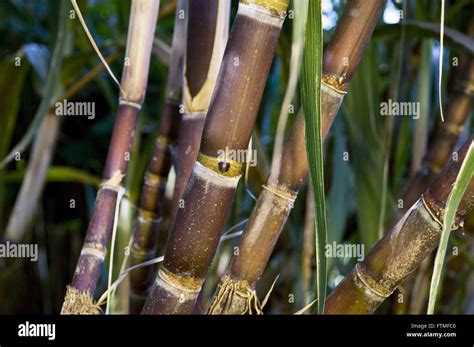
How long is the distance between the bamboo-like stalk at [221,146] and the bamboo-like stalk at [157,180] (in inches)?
6.9

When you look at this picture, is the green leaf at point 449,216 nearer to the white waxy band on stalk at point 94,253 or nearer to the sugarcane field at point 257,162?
the sugarcane field at point 257,162

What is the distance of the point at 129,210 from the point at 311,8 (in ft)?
1.47

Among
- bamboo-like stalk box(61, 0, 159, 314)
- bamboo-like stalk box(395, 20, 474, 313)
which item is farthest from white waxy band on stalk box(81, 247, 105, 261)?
bamboo-like stalk box(395, 20, 474, 313)

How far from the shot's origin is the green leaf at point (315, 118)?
0.89ft

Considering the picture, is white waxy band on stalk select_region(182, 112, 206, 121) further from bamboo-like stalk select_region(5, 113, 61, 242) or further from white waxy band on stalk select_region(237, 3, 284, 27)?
bamboo-like stalk select_region(5, 113, 61, 242)

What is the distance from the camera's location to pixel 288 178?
1.11 ft

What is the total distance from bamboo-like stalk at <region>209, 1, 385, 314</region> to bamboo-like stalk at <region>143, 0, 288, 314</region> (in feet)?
0.07

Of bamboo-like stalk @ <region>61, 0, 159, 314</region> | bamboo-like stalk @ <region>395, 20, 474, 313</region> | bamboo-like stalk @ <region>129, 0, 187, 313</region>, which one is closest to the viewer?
bamboo-like stalk @ <region>61, 0, 159, 314</region>

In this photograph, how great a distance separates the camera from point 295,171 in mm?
335

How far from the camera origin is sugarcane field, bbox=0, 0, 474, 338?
0.30m

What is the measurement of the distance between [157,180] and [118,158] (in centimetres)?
11

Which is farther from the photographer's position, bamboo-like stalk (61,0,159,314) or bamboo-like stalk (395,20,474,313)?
bamboo-like stalk (395,20,474,313)

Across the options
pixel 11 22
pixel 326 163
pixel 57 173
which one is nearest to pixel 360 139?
pixel 326 163
